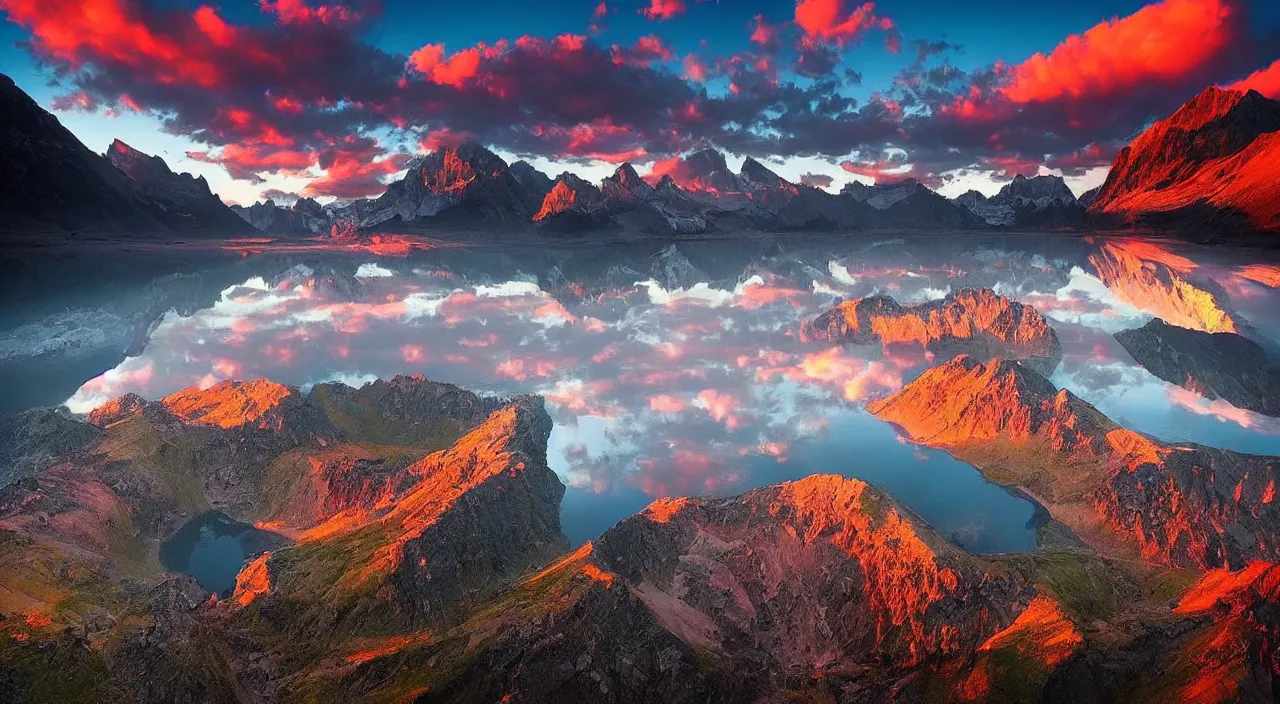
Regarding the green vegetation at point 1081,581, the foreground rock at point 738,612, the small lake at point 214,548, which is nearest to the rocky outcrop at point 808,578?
the foreground rock at point 738,612

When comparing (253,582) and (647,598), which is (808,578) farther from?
(253,582)

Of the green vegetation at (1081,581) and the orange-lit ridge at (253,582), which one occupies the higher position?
the orange-lit ridge at (253,582)

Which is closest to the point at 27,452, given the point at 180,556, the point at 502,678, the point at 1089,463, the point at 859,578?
the point at 180,556

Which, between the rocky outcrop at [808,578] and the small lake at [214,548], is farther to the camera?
the small lake at [214,548]

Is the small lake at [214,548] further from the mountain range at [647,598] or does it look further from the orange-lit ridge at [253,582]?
the orange-lit ridge at [253,582]

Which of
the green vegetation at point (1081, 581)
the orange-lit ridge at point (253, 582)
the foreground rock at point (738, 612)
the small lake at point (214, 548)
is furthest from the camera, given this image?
the small lake at point (214, 548)

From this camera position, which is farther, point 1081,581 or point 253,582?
point 253,582

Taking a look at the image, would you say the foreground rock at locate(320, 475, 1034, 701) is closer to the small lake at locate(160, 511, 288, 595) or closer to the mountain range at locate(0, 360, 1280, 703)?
the mountain range at locate(0, 360, 1280, 703)

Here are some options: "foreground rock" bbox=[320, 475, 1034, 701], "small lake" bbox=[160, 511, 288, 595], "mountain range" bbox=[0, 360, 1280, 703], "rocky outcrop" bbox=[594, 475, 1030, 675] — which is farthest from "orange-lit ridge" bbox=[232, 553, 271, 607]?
"rocky outcrop" bbox=[594, 475, 1030, 675]

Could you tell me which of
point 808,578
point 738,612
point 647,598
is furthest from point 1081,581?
point 647,598
